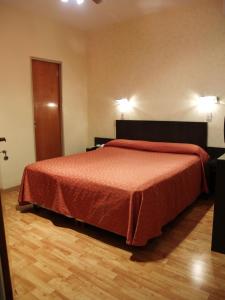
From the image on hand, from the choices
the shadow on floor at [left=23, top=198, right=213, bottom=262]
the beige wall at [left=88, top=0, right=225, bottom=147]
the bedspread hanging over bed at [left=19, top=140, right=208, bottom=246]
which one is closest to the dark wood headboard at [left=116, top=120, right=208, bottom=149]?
the beige wall at [left=88, top=0, right=225, bottom=147]

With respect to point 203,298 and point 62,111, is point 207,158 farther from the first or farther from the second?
point 62,111

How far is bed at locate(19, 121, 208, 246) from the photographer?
2168 millimetres

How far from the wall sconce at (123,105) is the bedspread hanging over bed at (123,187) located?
1277 mm

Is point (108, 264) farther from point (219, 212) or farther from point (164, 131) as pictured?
point (164, 131)

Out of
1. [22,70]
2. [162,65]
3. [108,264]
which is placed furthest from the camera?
[162,65]

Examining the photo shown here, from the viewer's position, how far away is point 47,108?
176 inches

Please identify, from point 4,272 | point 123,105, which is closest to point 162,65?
point 123,105

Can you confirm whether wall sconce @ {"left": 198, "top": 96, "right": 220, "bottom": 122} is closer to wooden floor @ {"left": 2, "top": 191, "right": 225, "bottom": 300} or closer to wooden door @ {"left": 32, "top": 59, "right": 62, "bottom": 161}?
wooden floor @ {"left": 2, "top": 191, "right": 225, "bottom": 300}

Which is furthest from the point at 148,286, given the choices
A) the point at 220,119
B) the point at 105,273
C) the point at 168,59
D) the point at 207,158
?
the point at 168,59

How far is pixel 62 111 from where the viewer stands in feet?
15.4

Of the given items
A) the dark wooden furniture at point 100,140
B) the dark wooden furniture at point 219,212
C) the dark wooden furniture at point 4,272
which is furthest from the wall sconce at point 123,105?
the dark wooden furniture at point 4,272

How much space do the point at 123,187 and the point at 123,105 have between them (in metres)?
2.68

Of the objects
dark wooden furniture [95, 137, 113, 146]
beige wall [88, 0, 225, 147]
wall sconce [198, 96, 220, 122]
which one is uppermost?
beige wall [88, 0, 225, 147]

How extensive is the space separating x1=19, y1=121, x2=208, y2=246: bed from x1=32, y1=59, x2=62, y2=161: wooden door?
1137 mm
